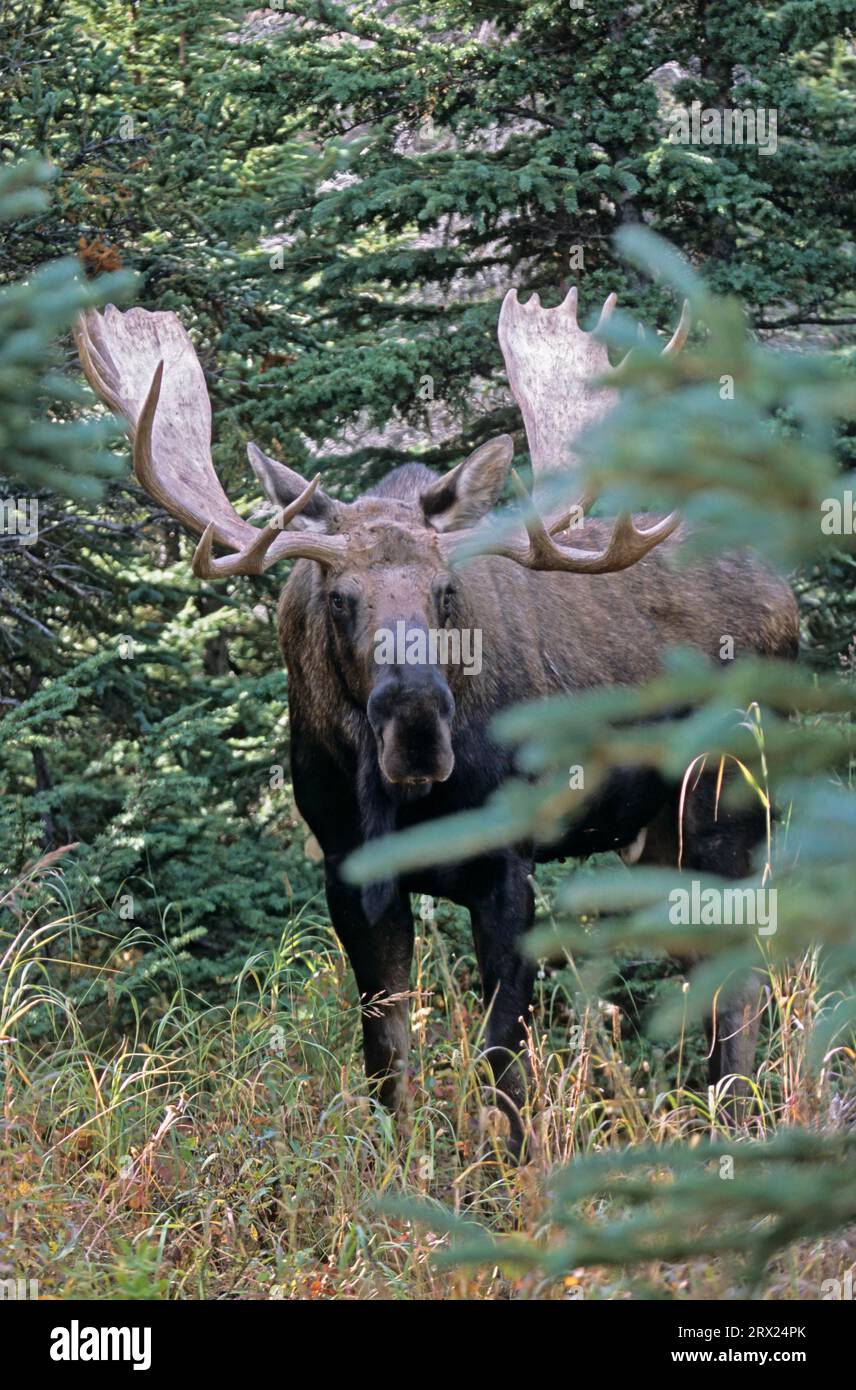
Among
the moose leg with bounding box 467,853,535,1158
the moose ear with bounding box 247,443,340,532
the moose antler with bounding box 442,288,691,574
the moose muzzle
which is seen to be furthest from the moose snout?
the moose antler with bounding box 442,288,691,574

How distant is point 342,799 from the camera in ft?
18.5

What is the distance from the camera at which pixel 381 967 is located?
555 centimetres

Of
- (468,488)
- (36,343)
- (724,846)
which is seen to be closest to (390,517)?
(468,488)

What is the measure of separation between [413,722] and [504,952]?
1013 mm

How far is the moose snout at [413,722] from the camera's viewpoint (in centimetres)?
490

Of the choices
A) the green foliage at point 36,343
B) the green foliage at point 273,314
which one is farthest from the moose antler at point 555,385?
the green foliage at point 36,343

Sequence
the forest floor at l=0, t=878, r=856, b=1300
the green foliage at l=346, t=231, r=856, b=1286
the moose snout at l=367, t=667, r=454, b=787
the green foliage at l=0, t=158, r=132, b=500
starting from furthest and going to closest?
the moose snout at l=367, t=667, r=454, b=787 < the forest floor at l=0, t=878, r=856, b=1300 < the green foliage at l=0, t=158, r=132, b=500 < the green foliage at l=346, t=231, r=856, b=1286

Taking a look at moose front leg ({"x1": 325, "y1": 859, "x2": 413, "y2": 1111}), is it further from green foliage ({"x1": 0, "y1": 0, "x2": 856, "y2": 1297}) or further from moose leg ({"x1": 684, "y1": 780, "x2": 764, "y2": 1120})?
moose leg ({"x1": 684, "y1": 780, "x2": 764, "y2": 1120})

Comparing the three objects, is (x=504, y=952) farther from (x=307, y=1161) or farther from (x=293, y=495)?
(x=293, y=495)

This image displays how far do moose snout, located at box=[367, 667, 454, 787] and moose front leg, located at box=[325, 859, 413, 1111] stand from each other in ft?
2.12

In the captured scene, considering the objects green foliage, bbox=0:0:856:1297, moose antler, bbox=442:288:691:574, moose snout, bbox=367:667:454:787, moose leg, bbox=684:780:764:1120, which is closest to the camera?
moose snout, bbox=367:667:454:787

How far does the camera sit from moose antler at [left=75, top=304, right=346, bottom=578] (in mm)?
5391

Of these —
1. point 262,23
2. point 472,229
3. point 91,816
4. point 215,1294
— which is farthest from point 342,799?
point 262,23

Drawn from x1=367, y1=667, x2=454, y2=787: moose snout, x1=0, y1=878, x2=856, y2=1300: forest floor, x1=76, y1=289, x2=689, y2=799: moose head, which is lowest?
x1=0, y1=878, x2=856, y2=1300: forest floor
